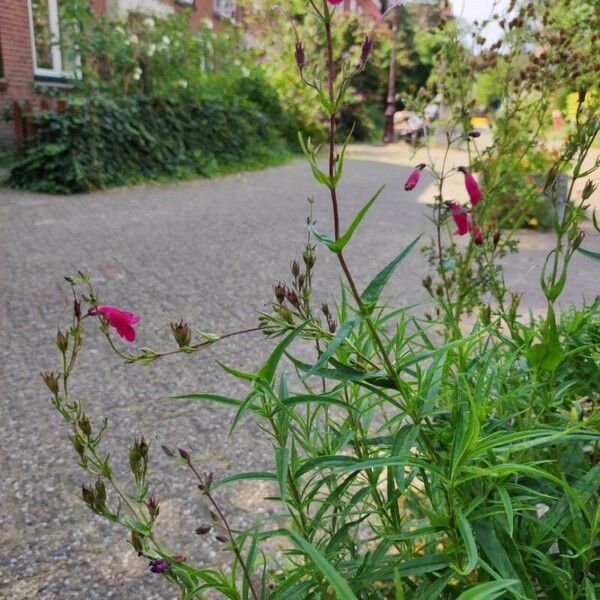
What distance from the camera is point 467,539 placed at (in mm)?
856

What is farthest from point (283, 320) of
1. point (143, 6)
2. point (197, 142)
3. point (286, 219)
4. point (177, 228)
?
point (143, 6)

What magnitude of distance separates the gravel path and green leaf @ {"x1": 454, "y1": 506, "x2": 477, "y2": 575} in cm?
68

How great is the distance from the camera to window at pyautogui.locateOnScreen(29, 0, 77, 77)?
1223 centimetres

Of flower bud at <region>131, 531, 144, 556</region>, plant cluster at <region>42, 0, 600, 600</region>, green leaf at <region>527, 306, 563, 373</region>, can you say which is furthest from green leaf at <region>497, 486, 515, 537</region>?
flower bud at <region>131, 531, 144, 556</region>

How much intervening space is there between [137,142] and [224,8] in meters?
13.5

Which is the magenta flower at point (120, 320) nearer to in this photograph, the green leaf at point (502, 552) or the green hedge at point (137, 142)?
the green leaf at point (502, 552)

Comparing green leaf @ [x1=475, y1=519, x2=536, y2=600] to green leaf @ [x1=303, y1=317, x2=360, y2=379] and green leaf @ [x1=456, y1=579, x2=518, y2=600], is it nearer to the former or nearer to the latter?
green leaf @ [x1=456, y1=579, x2=518, y2=600]

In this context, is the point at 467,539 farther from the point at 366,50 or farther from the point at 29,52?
the point at 29,52

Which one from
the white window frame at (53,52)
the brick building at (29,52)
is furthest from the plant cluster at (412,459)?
the white window frame at (53,52)

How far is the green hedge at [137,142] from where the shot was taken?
8750mm

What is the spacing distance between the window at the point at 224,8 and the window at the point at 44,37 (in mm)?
8614

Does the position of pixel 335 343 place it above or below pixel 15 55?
below

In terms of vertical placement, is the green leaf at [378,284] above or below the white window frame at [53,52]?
below

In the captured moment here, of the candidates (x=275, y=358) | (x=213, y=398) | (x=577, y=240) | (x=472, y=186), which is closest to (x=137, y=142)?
(x=472, y=186)
